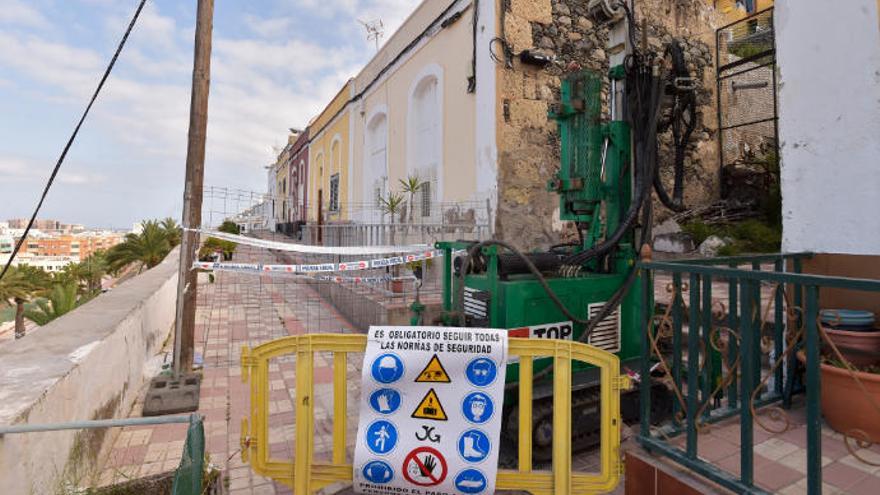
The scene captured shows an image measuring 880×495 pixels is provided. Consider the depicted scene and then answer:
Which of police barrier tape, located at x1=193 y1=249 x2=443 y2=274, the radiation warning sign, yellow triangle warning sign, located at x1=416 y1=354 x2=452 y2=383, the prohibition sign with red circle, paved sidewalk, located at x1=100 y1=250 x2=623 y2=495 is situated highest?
police barrier tape, located at x1=193 y1=249 x2=443 y2=274

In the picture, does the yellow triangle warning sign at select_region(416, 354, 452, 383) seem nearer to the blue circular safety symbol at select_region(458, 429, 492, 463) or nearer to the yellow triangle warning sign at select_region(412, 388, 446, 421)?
the yellow triangle warning sign at select_region(412, 388, 446, 421)

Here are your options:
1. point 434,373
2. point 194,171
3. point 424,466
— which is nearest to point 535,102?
point 194,171

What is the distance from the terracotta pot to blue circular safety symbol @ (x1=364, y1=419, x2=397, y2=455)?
2620 mm

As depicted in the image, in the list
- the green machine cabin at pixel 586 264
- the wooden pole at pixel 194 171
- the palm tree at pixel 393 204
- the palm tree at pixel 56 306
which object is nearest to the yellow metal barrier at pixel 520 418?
the green machine cabin at pixel 586 264

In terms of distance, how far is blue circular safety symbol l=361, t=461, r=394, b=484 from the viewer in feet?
7.05

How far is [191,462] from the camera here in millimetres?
2016

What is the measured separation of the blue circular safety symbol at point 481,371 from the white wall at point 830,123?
2463 millimetres

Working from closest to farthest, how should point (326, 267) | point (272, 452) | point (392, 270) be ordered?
point (272, 452)
point (326, 267)
point (392, 270)

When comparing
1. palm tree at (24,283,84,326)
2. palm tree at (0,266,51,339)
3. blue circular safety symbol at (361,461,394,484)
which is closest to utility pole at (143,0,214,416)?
blue circular safety symbol at (361,461,394,484)

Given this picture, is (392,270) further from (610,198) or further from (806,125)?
(806,125)

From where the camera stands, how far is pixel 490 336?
214cm

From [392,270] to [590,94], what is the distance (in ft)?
15.0

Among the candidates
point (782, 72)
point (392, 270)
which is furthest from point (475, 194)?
point (782, 72)

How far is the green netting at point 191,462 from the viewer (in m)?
1.96
